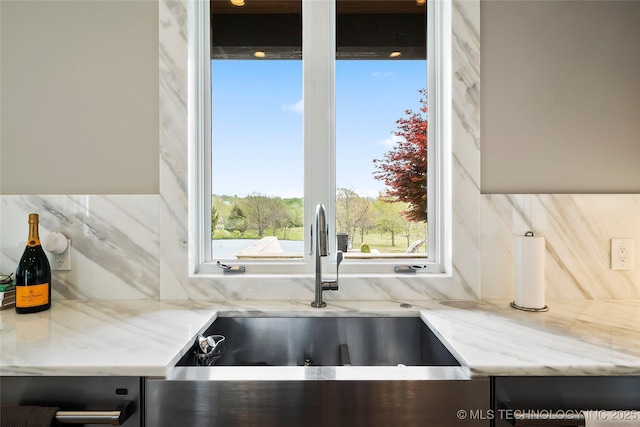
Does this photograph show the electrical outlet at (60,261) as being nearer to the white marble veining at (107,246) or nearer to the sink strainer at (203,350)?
the white marble veining at (107,246)

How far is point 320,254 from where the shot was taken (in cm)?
130

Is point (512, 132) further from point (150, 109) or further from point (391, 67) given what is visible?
point (150, 109)

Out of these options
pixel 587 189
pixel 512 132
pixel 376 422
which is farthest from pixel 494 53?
pixel 376 422

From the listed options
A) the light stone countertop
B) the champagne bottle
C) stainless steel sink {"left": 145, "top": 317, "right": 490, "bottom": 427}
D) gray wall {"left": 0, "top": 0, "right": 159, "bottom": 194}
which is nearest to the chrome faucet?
the light stone countertop

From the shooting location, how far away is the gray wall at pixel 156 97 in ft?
4.65

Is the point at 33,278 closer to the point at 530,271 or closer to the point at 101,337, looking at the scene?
the point at 101,337

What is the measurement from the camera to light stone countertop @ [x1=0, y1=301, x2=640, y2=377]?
861mm

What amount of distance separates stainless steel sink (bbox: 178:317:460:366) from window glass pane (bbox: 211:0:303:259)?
1.21 ft

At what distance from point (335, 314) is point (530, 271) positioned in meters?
0.71

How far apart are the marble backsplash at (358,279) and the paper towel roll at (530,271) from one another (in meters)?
0.13

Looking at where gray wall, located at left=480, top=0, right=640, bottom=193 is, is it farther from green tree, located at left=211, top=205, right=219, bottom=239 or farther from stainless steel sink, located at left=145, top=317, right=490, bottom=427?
green tree, located at left=211, top=205, right=219, bottom=239

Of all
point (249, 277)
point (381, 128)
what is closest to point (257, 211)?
point (249, 277)

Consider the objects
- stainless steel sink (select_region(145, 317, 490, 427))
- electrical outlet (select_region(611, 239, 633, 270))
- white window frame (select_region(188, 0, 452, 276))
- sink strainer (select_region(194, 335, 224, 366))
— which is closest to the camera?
stainless steel sink (select_region(145, 317, 490, 427))

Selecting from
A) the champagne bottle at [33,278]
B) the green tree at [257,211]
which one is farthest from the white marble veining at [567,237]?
the champagne bottle at [33,278]
